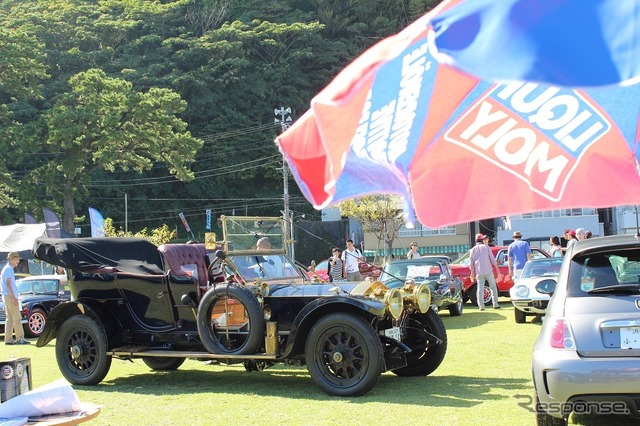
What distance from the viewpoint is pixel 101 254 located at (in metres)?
10.7

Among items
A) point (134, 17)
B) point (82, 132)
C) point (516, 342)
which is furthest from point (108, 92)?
point (516, 342)

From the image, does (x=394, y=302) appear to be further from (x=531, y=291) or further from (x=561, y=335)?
(x=531, y=291)

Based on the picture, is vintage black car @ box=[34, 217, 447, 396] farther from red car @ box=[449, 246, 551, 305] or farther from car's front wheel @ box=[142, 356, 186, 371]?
red car @ box=[449, 246, 551, 305]

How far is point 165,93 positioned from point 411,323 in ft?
130

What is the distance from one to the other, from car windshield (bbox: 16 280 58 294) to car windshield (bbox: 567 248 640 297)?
52.1 ft

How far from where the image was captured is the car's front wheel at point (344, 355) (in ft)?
28.0

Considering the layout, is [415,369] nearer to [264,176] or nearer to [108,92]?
[108,92]

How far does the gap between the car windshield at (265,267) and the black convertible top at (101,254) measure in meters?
1.18

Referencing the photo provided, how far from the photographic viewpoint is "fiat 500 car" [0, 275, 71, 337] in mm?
18453

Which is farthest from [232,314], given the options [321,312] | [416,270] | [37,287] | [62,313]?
[37,287]

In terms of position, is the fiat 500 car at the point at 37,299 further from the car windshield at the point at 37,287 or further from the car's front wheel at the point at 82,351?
the car's front wheel at the point at 82,351

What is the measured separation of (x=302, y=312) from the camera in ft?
29.3

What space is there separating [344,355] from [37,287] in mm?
13309

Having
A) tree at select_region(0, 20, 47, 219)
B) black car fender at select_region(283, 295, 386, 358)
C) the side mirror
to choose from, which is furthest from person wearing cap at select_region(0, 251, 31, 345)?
tree at select_region(0, 20, 47, 219)
